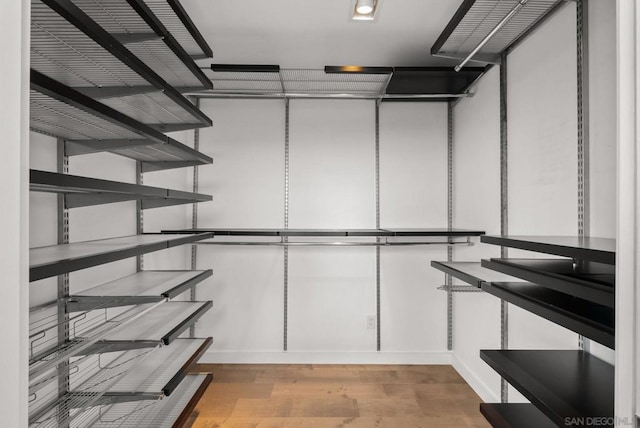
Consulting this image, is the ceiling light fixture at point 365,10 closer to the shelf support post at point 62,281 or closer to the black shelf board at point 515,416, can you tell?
the shelf support post at point 62,281

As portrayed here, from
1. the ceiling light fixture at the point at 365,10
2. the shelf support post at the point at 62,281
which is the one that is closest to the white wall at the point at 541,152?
the ceiling light fixture at the point at 365,10

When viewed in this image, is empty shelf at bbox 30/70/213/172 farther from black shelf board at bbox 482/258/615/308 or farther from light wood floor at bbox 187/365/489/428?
light wood floor at bbox 187/365/489/428

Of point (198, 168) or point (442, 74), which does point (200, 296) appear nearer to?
point (198, 168)

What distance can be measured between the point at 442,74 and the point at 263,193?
4.79ft

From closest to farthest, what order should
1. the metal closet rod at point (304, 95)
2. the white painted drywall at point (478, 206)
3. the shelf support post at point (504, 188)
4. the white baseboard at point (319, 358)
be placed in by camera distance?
the shelf support post at point (504, 188), the white painted drywall at point (478, 206), the metal closet rod at point (304, 95), the white baseboard at point (319, 358)

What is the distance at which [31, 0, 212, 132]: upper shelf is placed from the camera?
0.94m

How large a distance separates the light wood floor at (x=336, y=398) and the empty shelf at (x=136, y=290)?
0.79m

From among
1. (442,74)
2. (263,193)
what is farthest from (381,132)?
(263,193)

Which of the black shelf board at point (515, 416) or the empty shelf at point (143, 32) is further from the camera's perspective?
the empty shelf at point (143, 32)

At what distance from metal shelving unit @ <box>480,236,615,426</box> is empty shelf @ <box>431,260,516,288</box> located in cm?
26
